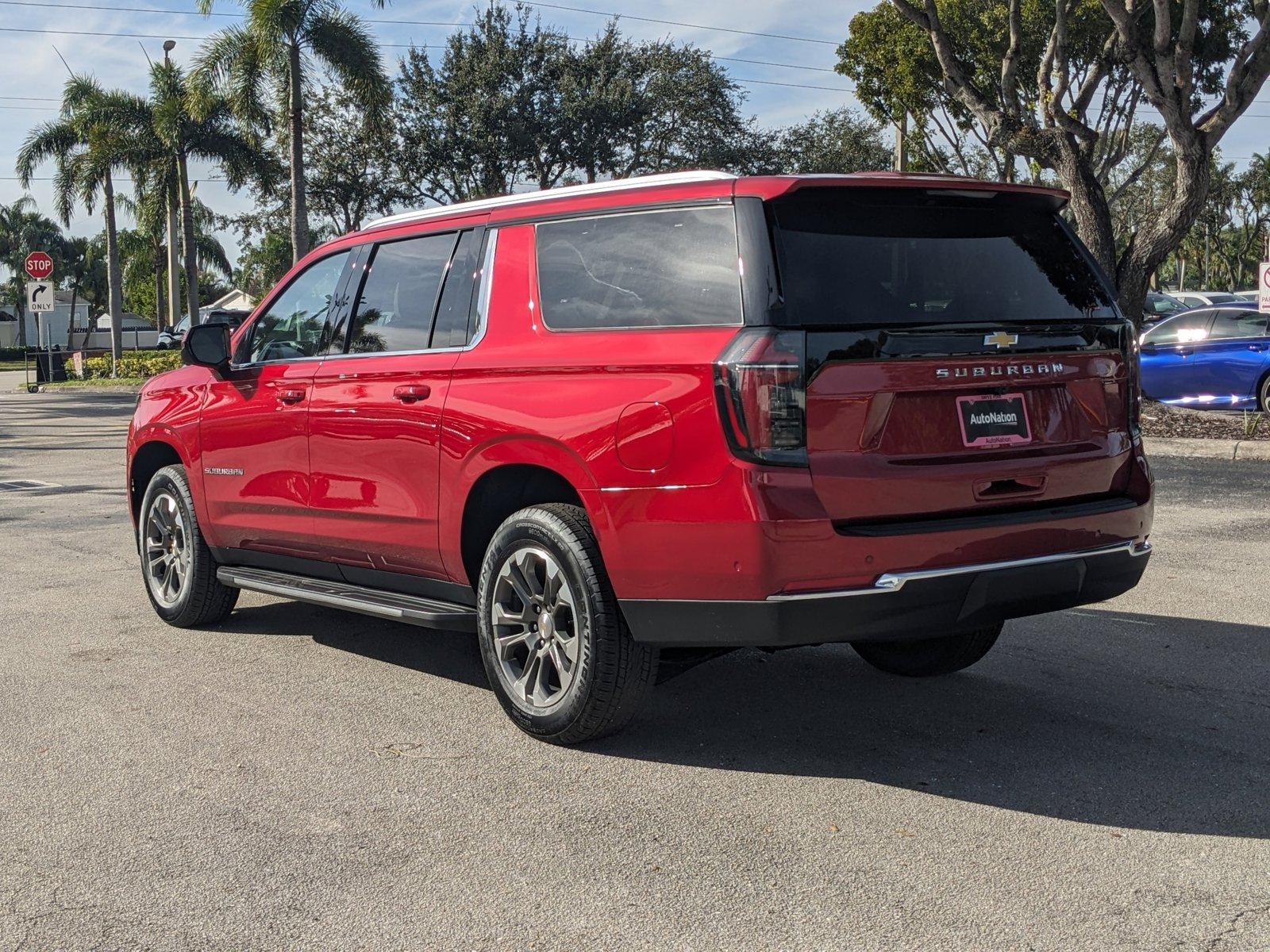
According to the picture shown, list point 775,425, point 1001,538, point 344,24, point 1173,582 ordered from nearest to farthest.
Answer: point 775,425, point 1001,538, point 1173,582, point 344,24

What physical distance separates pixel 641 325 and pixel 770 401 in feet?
2.14

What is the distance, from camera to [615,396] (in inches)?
178

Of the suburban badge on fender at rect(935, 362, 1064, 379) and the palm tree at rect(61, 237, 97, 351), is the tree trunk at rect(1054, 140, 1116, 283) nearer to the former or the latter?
the suburban badge on fender at rect(935, 362, 1064, 379)

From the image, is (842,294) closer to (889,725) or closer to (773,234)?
(773,234)

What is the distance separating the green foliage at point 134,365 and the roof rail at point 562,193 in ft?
106

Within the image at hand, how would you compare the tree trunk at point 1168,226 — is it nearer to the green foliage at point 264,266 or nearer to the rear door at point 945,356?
the rear door at point 945,356

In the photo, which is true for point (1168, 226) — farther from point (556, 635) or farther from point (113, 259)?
point (113, 259)

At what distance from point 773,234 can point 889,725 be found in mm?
1921

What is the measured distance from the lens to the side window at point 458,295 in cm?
534

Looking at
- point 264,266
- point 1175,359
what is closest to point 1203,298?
point 1175,359

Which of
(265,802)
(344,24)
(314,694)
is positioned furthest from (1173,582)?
(344,24)

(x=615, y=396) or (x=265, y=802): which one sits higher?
(x=615, y=396)

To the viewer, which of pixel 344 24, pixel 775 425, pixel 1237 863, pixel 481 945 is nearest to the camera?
pixel 481 945

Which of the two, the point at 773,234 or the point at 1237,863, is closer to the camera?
the point at 1237,863
